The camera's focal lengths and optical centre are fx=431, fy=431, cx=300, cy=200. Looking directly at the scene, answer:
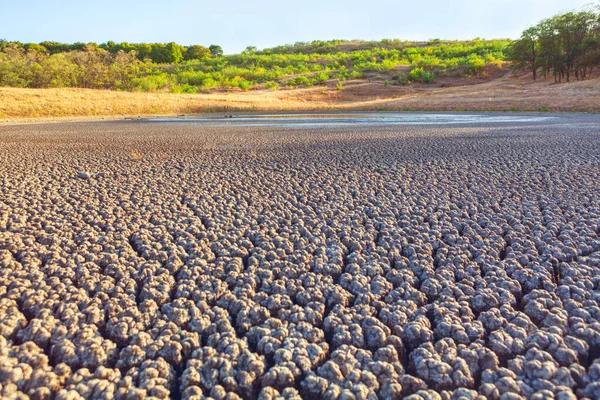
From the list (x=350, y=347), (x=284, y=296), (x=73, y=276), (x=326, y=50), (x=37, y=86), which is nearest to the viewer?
(x=350, y=347)

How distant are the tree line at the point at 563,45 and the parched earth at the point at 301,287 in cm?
3010

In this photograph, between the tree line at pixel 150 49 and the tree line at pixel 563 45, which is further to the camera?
the tree line at pixel 150 49

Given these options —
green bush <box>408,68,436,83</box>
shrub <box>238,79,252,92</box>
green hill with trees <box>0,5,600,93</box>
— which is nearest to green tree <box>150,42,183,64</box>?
green hill with trees <box>0,5,600,93</box>

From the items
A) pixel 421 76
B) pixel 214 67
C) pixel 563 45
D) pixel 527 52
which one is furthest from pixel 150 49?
pixel 563 45

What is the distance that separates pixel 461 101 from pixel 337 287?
2051 cm

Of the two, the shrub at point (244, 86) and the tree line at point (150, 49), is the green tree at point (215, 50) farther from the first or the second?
the shrub at point (244, 86)

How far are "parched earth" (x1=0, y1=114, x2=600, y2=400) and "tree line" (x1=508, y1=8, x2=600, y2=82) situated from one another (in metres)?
30.1

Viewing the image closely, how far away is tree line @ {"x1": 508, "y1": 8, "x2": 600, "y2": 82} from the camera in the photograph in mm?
28641

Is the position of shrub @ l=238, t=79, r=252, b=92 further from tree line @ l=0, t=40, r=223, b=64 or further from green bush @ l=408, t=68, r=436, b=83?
tree line @ l=0, t=40, r=223, b=64

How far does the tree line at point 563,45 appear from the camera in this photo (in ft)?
94.0

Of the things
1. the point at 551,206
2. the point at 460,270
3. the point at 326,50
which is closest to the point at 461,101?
the point at 551,206

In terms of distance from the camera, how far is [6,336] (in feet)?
5.54

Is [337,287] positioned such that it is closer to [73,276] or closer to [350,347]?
[350,347]

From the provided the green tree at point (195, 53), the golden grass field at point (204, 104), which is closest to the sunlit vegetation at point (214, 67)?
the green tree at point (195, 53)
